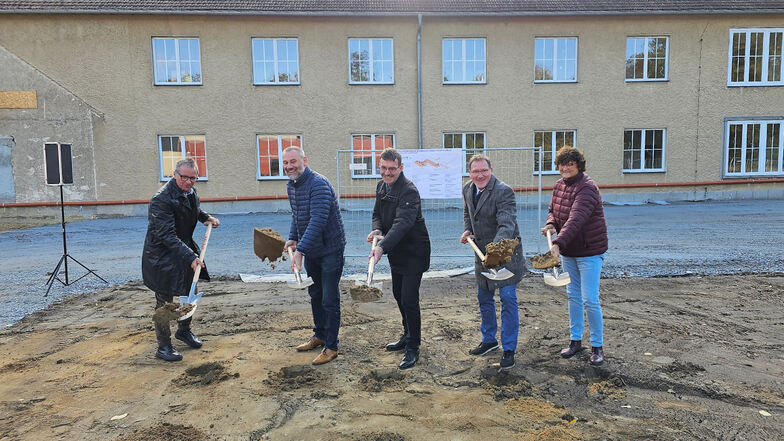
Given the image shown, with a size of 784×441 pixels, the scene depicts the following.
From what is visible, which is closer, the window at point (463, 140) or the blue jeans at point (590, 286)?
the blue jeans at point (590, 286)

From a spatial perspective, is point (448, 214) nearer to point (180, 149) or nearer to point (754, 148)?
point (180, 149)

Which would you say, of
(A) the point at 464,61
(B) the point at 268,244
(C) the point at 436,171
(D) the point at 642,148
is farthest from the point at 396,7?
(B) the point at 268,244

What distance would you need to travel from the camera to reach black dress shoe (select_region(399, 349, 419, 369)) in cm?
460

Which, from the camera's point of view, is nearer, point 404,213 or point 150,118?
point 404,213

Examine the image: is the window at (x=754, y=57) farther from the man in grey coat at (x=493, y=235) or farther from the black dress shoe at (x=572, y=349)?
the man in grey coat at (x=493, y=235)

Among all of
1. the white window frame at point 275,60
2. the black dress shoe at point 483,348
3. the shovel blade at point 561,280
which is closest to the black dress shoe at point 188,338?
the black dress shoe at point 483,348

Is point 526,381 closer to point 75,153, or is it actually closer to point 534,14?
point 534,14

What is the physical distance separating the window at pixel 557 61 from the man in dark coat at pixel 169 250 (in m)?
15.8

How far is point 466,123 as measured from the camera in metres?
18.1

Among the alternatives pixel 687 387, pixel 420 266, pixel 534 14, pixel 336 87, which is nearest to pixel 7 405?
pixel 420 266

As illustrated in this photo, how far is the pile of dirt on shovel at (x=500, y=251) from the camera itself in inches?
175

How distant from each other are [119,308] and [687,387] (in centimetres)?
Result: 664

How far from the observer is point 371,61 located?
17875 mm

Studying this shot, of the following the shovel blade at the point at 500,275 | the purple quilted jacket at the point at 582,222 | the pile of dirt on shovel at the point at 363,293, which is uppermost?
the purple quilted jacket at the point at 582,222
